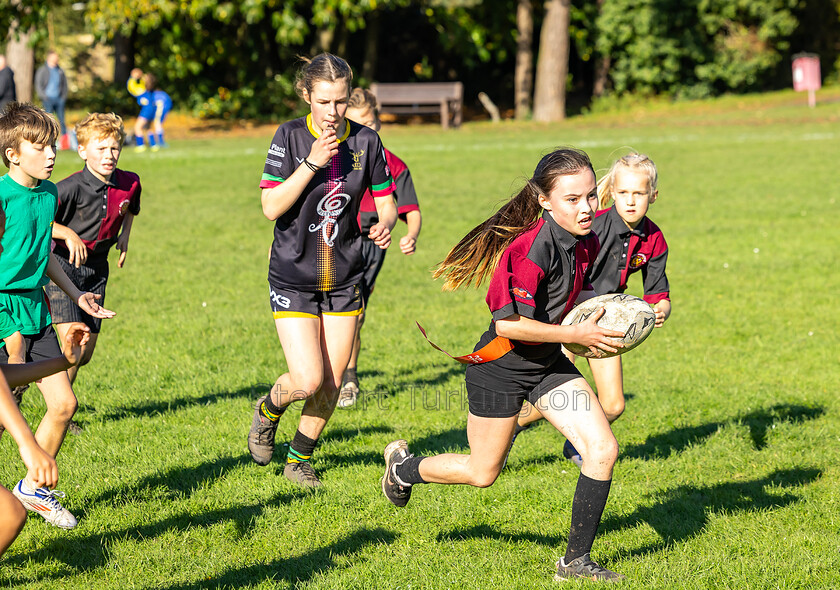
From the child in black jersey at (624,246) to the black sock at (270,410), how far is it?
4.89 ft

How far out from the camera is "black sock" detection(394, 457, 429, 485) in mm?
4859

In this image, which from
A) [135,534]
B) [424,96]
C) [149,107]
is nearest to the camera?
[135,534]

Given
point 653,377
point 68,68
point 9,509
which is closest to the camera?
point 9,509

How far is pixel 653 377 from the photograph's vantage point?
780 centimetres

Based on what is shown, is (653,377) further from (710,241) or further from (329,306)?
(710,241)

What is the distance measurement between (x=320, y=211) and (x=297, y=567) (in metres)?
1.92

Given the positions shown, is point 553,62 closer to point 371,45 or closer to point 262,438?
point 371,45

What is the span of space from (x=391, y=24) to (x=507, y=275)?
3557 cm

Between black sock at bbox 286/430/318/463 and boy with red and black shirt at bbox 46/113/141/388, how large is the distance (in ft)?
4.39

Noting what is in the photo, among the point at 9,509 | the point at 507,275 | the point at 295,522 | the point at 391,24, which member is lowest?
the point at 295,522

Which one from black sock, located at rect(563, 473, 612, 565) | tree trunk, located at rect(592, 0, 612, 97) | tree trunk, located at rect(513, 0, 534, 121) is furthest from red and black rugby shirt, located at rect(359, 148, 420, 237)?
tree trunk, located at rect(592, 0, 612, 97)

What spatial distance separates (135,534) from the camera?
192 inches

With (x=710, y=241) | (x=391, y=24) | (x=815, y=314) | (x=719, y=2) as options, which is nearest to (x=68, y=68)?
(x=391, y=24)

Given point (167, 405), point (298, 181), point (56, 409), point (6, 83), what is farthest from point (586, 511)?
point (6, 83)
